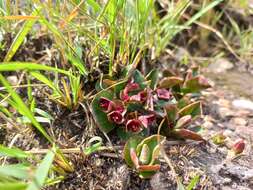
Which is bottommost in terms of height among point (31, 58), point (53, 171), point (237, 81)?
point (237, 81)

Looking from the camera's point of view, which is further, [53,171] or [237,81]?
[237,81]

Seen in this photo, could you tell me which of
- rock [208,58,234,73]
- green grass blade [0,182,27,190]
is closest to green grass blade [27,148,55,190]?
green grass blade [0,182,27,190]

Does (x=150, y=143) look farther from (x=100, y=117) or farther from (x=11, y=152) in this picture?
(x=11, y=152)

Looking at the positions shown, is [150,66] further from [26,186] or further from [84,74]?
[26,186]

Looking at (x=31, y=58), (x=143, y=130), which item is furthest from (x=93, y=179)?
(x=31, y=58)

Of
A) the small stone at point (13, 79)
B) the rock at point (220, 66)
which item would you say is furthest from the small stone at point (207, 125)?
the small stone at point (13, 79)

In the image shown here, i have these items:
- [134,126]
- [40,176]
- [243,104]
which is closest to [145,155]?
[134,126]
